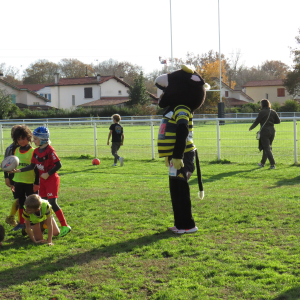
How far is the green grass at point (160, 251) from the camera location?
3.68 m

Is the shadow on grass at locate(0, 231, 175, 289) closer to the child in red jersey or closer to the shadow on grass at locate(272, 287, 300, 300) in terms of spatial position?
the child in red jersey

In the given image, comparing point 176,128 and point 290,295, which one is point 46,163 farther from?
point 290,295

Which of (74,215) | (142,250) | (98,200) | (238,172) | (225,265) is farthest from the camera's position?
(238,172)

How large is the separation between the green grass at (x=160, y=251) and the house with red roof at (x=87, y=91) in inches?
2223

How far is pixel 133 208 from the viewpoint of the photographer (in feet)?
22.9

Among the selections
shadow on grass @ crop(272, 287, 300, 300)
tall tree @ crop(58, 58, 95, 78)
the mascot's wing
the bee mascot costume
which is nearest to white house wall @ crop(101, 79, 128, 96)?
tall tree @ crop(58, 58, 95, 78)

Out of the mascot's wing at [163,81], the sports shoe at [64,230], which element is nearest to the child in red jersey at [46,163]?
the sports shoe at [64,230]

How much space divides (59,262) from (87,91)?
62.1 metres

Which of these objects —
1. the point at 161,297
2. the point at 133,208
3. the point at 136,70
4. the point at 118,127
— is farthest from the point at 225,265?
the point at 136,70

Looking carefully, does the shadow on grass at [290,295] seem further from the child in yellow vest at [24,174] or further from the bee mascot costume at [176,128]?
the child in yellow vest at [24,174]

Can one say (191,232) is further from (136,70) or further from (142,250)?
(136,70)

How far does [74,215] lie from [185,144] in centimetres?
251

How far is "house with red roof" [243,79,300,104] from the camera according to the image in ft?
251

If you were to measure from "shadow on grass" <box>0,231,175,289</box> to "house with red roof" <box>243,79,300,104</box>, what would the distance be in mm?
75352
